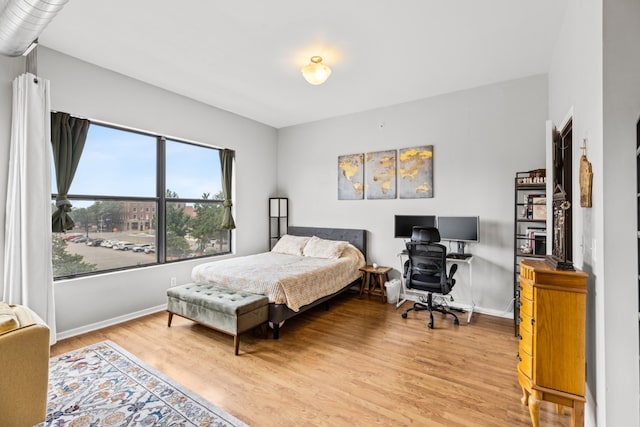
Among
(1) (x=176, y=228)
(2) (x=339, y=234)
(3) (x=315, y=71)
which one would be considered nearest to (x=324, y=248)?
(2) (x=339, y=234)

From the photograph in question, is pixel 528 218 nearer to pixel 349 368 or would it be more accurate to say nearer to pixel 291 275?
pixel 349 368

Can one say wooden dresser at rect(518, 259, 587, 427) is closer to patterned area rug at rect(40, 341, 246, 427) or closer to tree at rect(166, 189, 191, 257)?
patterned area rug at rect(40, 341, 246, 427)

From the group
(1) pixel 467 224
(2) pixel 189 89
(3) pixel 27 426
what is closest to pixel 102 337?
(3) pixel 27 426

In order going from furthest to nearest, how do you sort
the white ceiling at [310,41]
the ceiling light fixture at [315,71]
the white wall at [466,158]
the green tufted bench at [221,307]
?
the white wall at [466,158], the ceiling light fixture at [315,71], the green tufted bench at [221,307], the white ceiling at [310,41]

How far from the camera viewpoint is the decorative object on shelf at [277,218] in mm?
5668

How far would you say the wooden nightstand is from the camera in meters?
4.35

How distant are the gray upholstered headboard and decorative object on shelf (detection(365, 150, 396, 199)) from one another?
25.5 inches

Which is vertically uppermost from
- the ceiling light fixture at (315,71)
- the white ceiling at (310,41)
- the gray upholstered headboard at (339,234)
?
the white ceiling at (310,41)

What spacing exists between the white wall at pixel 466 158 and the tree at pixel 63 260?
3.50 meters

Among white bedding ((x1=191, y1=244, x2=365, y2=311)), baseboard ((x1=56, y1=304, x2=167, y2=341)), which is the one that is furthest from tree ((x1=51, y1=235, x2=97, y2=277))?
white bedding ((x1=191, y1=244, x2=365, y2=311))

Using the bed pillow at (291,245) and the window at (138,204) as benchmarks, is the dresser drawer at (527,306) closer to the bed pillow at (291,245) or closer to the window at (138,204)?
the bed pillow at (291,245)

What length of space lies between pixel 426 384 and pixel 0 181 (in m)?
4.17

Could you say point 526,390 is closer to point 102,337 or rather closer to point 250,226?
point 102,337

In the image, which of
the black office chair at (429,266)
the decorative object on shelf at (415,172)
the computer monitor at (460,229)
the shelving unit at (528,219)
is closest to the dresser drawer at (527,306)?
the black office chair at (429,266)
